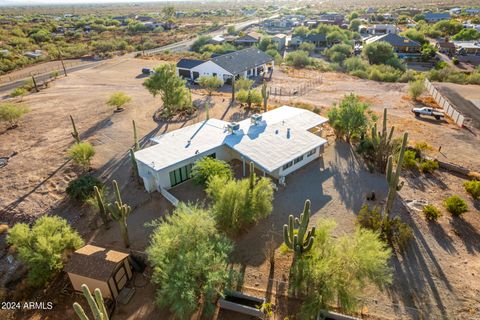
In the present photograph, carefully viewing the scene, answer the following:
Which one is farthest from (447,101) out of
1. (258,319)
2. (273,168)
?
(258,319)

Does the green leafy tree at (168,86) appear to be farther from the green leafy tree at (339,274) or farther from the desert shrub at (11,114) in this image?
the green leafy tree at (339,274)

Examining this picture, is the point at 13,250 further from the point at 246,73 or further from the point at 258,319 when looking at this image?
the point at 246,73

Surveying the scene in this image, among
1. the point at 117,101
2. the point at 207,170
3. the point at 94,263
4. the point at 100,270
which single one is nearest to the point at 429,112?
the point at 207,170

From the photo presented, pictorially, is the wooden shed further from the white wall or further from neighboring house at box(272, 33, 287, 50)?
neighboring house at box(272, 33, 287, 50)

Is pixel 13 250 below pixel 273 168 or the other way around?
below

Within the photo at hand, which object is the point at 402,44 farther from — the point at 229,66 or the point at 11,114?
the point at 11,114

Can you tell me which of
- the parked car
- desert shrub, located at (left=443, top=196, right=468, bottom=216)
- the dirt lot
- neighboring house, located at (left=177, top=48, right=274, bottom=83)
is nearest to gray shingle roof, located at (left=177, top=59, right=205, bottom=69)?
neighboring house, located at (left=177, top=48, right=274, bottom=83)

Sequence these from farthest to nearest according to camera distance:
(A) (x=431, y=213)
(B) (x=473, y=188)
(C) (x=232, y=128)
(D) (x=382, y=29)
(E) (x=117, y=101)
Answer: (D) (x=382, y=29) → (E) (x=117, y=101) → (C) (x=232, y=128) → (B) (x=473, y=188) → (A) (x=431, y=213)

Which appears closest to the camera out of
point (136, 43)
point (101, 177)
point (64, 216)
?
point (64, 216)
